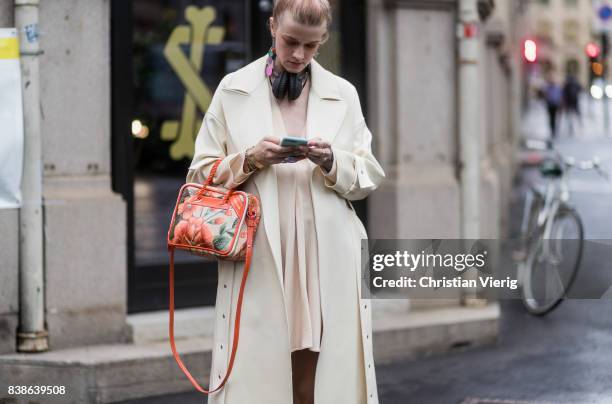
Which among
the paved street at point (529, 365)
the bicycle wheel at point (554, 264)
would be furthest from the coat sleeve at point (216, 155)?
the bicycle wheel at point (554, 264)

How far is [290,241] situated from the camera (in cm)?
395

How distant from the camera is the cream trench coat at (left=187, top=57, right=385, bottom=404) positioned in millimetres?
3914

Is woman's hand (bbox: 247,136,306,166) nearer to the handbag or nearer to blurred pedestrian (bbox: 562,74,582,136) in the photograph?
the handbag

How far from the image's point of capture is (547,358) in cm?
745

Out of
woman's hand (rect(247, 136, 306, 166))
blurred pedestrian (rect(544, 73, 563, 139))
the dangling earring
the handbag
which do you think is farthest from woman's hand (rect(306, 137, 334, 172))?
blurred pedestrian (rect(544, 73, 563, 139))

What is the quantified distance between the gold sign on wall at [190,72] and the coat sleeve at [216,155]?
152 inches

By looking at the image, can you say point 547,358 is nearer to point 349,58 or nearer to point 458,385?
point 458,385

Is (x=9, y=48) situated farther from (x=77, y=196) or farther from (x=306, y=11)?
(x=306, y=11)

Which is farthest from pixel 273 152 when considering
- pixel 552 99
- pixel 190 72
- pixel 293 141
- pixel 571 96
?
pixel 571 96

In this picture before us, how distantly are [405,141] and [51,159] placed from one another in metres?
2.80

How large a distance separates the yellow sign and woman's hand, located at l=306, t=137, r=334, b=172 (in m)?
2.96

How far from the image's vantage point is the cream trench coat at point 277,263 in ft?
12.8

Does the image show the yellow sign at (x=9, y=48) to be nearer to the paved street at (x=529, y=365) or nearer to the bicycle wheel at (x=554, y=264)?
the paved street at (x=529, y=365)

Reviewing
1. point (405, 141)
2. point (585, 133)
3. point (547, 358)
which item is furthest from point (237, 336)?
point (585, 133)
